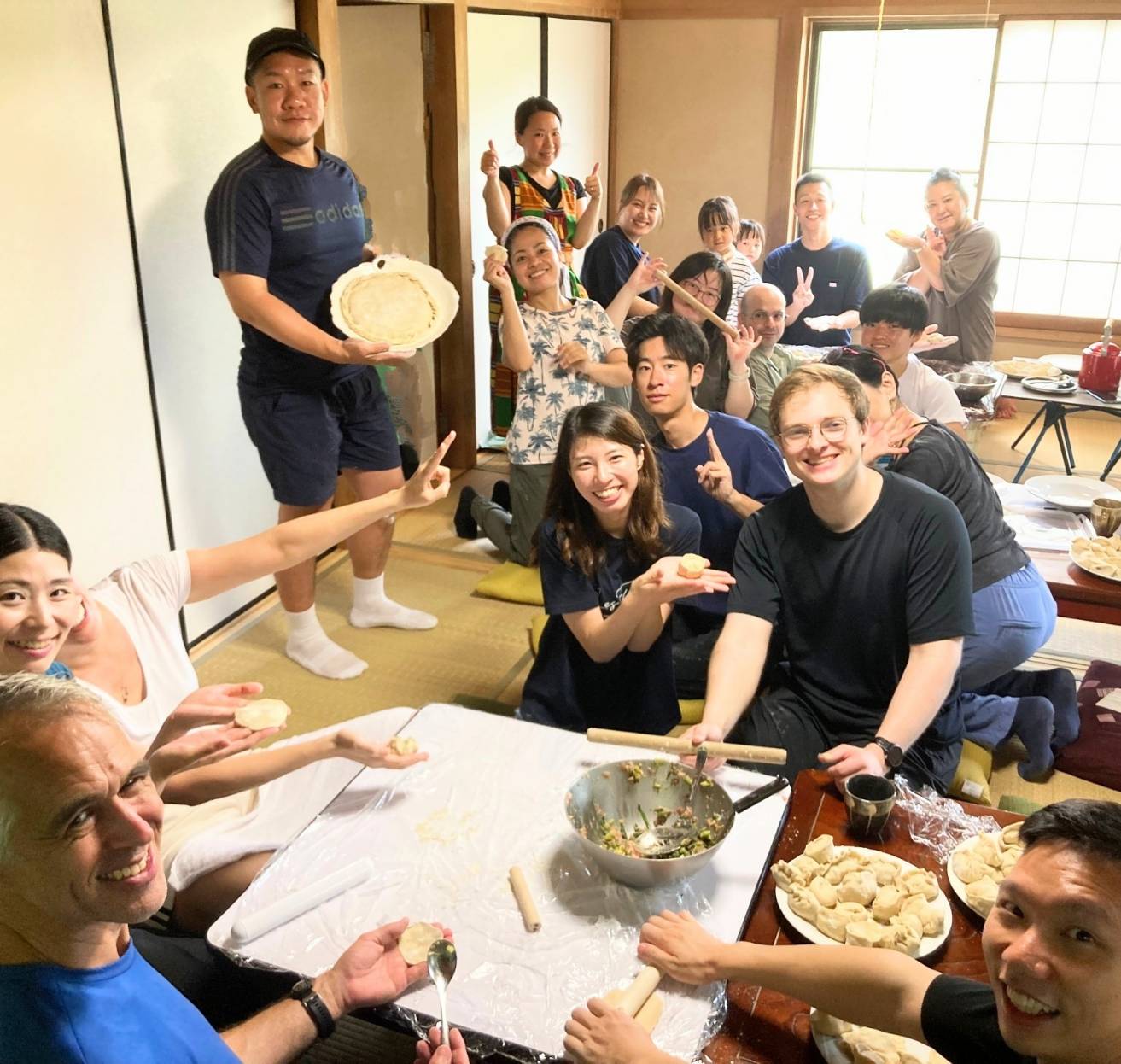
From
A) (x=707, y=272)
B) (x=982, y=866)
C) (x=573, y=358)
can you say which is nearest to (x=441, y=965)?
(x=982, y=866)

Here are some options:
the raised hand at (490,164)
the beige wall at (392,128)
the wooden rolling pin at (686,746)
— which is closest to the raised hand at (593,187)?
the raised hand at (490,164)

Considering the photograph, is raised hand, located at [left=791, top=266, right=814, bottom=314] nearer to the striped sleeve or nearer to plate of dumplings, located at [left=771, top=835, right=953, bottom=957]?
the striped sleeve

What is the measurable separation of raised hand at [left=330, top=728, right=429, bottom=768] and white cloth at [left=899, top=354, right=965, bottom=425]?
2316 millimetres

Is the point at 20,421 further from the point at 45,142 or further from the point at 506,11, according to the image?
the point at 506,11

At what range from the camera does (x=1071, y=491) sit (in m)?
3.10

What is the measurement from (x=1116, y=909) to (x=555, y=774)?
95 cm

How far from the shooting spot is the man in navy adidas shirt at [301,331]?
9.36 ft

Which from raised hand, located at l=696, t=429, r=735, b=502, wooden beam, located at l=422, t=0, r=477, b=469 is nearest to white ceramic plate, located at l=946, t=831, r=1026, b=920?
raised hand, located at l=696, t=429, r=735, b=502

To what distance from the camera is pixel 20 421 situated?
8.63 ft

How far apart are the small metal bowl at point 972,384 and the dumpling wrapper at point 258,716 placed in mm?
3252

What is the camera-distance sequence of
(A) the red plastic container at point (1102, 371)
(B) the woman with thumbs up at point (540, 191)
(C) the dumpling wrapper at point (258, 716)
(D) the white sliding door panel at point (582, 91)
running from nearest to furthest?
1. (C) the dumpling wrapper at point (258, 716)
2. (A) the red plastic container at point (1102, 371)
3. (B) the woman with thumbs up at point (540, 191)
4. (D) the white sliding door panel at point (582, 91)

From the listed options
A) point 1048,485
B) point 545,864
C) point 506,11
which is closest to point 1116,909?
point 545,864

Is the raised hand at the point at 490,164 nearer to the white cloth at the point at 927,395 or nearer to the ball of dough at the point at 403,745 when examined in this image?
the white cloth at the point at 927,395

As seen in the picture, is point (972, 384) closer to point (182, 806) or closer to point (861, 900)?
point (861, 900)
